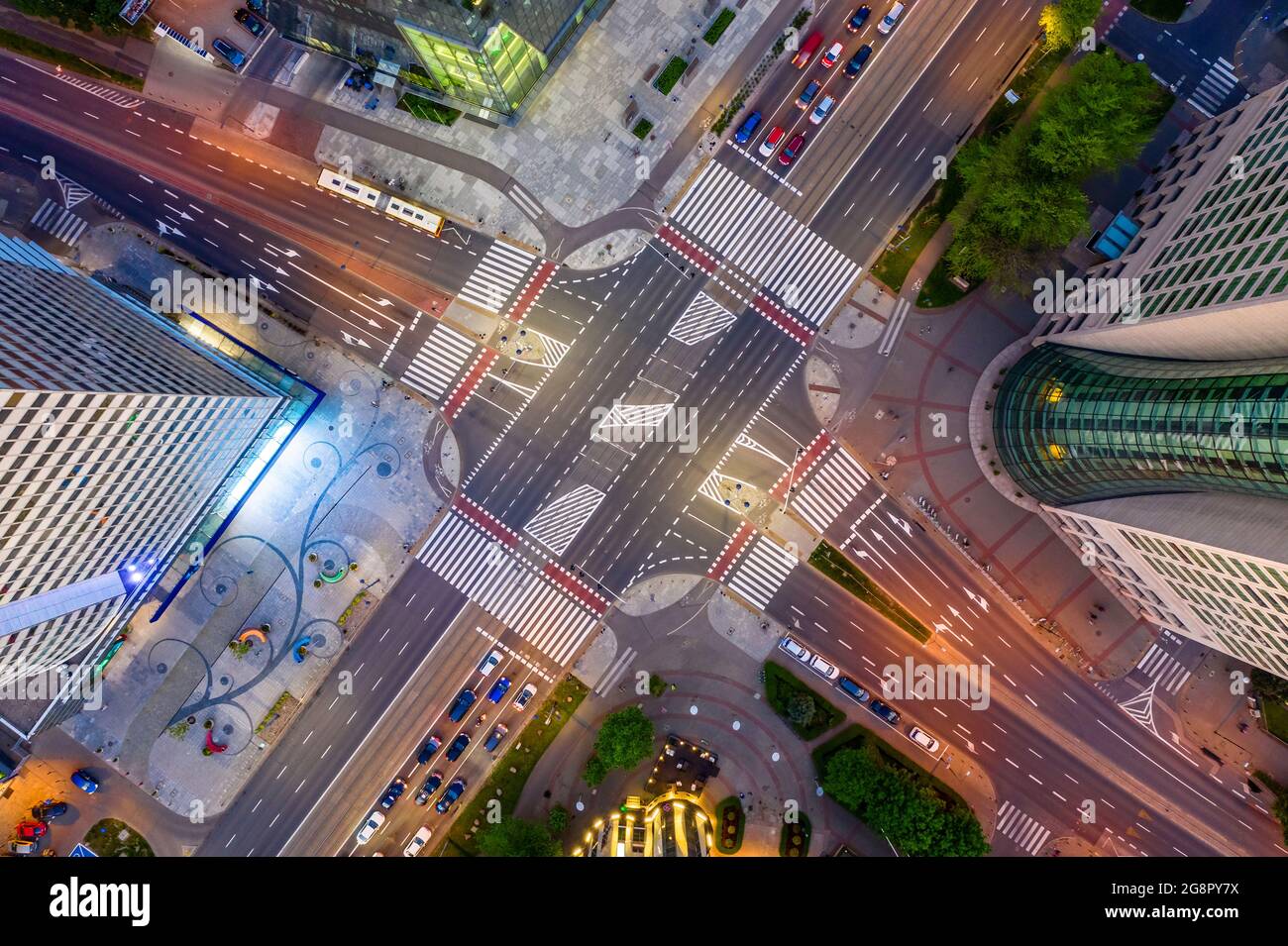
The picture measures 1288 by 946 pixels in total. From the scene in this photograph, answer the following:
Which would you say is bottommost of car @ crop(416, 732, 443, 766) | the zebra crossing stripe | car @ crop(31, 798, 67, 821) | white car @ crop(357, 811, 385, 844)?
Result: car @ crop(31, 798, 67, 821)

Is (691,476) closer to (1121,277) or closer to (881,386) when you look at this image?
(881,386)

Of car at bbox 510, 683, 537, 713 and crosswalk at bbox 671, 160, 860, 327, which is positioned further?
car at bbox 510, 683, 537, 713

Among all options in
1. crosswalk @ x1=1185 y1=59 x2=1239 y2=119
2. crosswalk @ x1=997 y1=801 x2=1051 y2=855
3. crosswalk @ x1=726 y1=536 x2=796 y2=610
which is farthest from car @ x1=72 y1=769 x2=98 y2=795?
crosswalk @ x1=1185 y1=59 x2=1239 y2=119

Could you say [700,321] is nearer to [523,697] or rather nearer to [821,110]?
[821,110]

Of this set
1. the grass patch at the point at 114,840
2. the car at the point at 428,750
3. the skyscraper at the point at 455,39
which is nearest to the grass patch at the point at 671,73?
the skyscraper at the point at 455,39

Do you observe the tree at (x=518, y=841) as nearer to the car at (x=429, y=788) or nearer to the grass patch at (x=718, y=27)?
the car at (x=429, y=788)

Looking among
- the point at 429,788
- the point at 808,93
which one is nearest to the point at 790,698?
the point at 429,788

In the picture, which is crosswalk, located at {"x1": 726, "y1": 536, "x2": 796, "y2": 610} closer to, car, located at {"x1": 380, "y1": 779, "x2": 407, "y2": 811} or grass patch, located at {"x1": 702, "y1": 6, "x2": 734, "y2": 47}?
car, located at {"x1": 380, "y1": 779, "x2": 407, "y2": 811}
